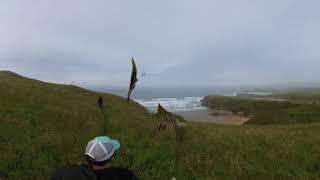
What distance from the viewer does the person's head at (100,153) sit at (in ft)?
15.3

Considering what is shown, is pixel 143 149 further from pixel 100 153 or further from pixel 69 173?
pixel 100 153

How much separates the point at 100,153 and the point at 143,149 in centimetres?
997

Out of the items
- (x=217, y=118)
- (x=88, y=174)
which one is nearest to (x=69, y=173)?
(x=88, y=174)

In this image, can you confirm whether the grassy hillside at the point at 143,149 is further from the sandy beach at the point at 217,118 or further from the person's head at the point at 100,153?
the sandy beach at the point at 217,118

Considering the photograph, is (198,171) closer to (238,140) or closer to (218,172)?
(218,172)

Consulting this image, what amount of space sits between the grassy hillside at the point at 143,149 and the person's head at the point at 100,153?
6620 mm

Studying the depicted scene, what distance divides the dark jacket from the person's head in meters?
0.08

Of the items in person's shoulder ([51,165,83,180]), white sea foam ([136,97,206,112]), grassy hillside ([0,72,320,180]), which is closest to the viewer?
person's shoulder ([51,165,83,180])

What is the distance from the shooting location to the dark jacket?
4688 millimetres

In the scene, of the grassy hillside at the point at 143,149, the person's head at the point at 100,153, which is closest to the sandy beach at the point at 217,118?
the grassy hillside at the point at 143,149

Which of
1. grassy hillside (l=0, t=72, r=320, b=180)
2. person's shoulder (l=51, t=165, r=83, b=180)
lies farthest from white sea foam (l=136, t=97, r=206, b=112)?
person's shoulder (l=51, t=165, r=83, b=180)

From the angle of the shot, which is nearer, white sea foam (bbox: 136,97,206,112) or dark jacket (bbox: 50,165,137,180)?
dark jacket (bbox: 50,165,137,180)

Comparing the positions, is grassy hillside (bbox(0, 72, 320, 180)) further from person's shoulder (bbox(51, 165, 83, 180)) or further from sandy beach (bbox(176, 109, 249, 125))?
sandy beach (bbox(176, 109, 249, 125))

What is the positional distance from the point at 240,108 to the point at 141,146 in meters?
114
